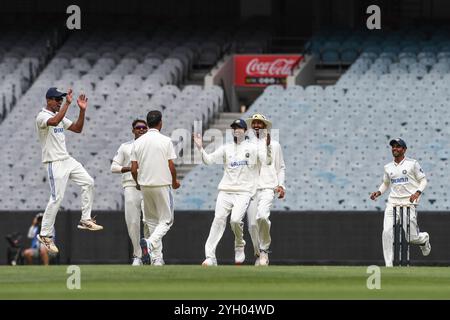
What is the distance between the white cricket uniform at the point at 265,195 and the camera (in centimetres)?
2205

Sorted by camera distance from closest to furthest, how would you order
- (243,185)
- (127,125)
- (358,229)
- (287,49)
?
(243,185) → (358,229) → (127,125) → (287,49)

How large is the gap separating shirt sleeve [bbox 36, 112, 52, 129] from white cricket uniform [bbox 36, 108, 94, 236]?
0.03 meters

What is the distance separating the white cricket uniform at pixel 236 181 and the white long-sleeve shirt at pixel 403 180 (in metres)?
2.45

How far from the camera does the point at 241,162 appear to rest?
21734 millimetres

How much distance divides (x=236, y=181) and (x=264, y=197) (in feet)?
1.96

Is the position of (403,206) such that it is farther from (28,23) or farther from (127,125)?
(28,23)

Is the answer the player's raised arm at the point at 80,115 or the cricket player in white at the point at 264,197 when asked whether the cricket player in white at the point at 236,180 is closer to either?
the cricket player in white at the point at 264,197

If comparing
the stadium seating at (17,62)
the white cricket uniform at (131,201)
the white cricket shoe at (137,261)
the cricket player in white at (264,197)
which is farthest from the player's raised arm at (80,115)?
the stadium seating at (17,62)

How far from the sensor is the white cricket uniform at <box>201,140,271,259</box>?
21.8 metres

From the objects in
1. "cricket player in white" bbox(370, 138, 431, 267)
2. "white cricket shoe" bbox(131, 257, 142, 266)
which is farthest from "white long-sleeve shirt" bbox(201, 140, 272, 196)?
"cricket player in white" bbox(370, 138, 431, 267)

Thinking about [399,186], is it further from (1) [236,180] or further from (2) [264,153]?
(1) [236,180]
